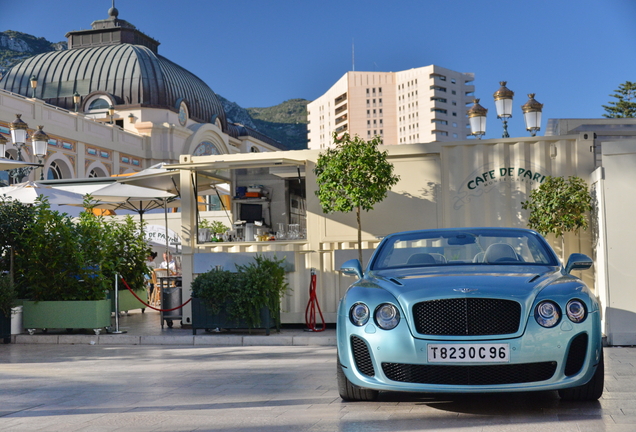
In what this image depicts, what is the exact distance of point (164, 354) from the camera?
10.1 metres

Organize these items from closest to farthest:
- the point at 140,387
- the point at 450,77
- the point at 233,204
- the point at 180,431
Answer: the point at 180,431 → the point at 140,387 → the point at 233,204 → the point at 450,77

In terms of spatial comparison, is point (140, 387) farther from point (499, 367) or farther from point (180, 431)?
point (499, 367)

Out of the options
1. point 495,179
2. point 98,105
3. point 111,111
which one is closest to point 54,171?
point 111,111

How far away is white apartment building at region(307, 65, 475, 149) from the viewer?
532 ft

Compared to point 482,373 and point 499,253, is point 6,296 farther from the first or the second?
point 482,373

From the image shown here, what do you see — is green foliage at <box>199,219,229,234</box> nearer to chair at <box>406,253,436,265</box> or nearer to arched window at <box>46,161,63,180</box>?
chair at <box>406,253,436,265</box>

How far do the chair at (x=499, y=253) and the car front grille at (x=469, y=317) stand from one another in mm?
1229

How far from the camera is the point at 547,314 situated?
505 cm

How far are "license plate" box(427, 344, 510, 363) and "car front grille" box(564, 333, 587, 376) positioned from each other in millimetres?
491

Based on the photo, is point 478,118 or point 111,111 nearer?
point 478,118

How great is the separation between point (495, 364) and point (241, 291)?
6.98m

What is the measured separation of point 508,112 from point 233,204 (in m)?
7.33

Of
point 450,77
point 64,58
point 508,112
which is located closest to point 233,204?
point 508,112

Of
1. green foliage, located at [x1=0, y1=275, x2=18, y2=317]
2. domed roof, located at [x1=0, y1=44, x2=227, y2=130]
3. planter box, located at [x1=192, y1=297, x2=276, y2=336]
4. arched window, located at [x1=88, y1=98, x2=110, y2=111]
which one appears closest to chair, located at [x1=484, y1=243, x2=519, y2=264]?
planter box, located at [x1=192, y1=297, x2=276, y2=336]
